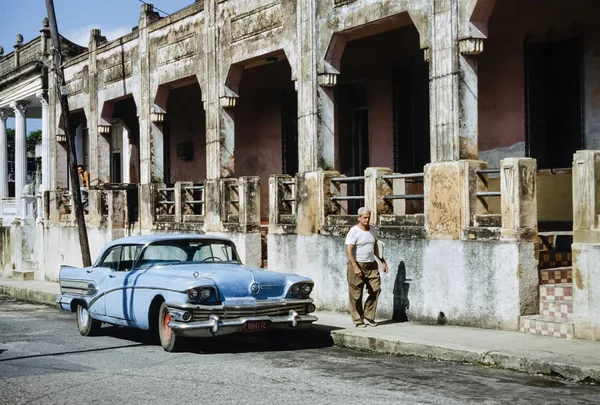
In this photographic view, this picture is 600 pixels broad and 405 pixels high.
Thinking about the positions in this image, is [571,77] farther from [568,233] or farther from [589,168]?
[589,168]

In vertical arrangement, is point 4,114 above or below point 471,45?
above

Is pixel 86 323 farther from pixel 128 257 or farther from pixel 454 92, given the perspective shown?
pixel 454 92

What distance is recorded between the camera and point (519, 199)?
38.8 feet

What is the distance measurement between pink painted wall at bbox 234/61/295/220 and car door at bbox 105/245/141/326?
31.0 ft

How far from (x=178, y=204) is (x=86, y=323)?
7.58 metres

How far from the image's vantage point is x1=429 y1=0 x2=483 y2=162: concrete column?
43.4 feet

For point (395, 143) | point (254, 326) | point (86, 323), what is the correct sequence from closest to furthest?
1. point (254, 326)
2. point (86, 323)
3. point (395, 143)

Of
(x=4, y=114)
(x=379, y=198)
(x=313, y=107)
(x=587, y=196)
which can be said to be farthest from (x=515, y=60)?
(x=4, y=114)

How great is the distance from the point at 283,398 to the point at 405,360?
9.41 ft

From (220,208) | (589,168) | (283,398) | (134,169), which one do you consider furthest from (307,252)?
(134,169)

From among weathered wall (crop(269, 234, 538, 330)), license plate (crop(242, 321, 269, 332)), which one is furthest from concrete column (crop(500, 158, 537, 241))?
license plate (crop(242, 321, 269, 332))

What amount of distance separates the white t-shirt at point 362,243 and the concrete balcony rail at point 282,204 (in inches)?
169

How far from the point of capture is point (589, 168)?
425 inches

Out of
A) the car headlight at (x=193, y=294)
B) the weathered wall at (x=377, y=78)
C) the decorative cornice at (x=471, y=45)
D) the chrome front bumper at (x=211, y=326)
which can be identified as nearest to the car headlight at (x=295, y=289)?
the chrome front bumper at (x=211, y=326)
